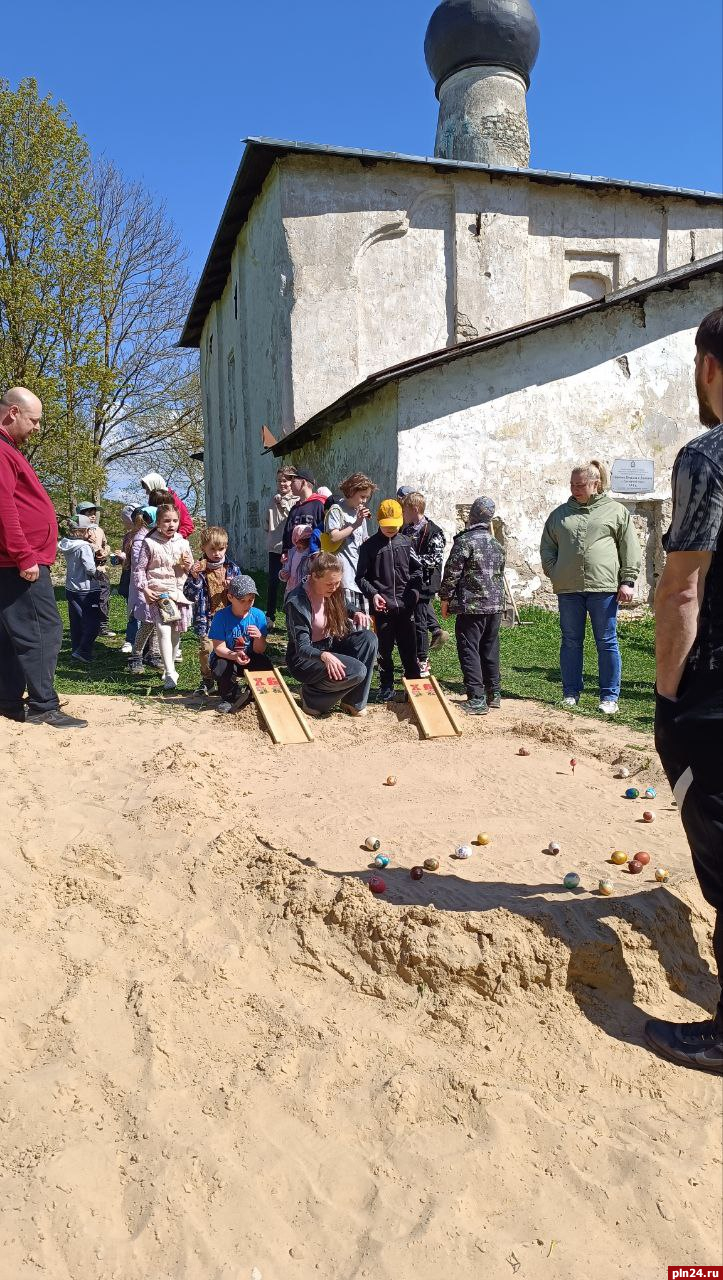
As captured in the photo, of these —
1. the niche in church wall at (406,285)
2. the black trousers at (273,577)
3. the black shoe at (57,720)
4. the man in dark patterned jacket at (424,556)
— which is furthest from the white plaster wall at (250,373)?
the black shoe at (57,720)

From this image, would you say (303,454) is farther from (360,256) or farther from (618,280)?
(618,280)

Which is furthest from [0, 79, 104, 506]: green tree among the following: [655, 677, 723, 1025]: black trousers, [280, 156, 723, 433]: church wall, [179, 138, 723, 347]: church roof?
[655, 677, 723, 1025]: black trousers

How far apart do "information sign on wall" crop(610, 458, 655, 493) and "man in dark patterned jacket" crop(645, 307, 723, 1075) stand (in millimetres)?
10799

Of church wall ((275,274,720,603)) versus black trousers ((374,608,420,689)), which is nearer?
black trousers ((374,608,420,689))

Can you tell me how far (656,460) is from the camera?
43.5 feet

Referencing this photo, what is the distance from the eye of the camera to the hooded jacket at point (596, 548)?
7.16m

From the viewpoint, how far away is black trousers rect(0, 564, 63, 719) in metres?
5.62

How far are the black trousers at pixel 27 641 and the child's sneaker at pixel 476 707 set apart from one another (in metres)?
3.29

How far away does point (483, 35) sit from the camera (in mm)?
19484

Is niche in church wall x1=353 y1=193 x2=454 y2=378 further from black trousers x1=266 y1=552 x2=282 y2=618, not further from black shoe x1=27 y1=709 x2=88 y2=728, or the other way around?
black shoe x1=27 y1=709 x2=88 y2=728

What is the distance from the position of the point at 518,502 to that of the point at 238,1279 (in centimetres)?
1150

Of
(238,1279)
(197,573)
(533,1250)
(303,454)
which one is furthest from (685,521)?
(303,454)

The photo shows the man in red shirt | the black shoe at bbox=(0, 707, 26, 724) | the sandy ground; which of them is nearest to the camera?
the sandy ground

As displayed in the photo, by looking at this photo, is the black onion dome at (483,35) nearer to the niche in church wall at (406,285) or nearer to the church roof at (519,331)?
the niche in church wall at (406,285)
